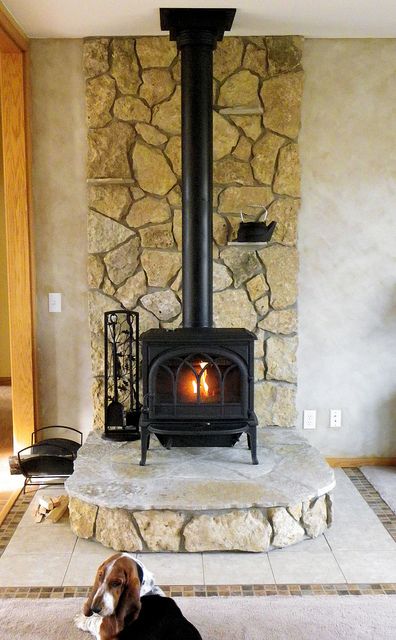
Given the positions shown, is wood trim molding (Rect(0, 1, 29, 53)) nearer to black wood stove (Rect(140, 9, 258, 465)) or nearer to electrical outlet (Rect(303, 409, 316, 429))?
black wood stove (Rect(140, 9, 258, 465))

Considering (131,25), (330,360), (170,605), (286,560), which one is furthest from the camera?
(330,360)

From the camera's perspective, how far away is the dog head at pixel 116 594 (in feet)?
6.06

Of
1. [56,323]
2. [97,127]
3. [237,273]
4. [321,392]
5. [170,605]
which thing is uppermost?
[97,127]

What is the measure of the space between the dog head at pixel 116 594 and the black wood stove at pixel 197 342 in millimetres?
1187

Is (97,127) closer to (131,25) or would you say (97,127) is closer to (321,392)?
(131,25)

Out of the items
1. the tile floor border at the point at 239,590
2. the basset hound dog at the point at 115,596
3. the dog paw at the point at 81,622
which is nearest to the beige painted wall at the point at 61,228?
the tile floor border at the point at 239,590

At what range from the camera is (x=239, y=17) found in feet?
10.5

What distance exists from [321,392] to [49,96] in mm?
2358

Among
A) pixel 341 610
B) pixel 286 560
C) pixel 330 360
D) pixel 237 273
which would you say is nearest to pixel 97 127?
pixel 237 273

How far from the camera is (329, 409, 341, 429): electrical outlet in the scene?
12.5 ft

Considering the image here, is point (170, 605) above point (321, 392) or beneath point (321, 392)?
beneath

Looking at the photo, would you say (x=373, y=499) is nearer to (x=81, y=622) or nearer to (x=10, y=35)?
(x=81, y=622)

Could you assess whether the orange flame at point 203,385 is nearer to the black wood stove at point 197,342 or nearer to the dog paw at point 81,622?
the black wood stove at point 197,342

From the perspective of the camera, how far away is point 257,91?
355 cm
